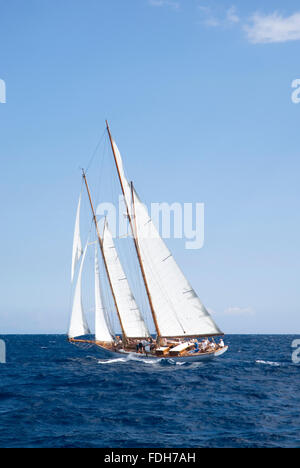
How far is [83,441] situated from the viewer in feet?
63.5

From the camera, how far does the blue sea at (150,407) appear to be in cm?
1984

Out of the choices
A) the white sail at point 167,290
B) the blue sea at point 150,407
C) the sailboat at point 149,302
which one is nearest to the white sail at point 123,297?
the sailboat at point 149,302

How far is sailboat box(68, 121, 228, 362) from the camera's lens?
4425 centimetres

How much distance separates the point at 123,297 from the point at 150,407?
23.9 m

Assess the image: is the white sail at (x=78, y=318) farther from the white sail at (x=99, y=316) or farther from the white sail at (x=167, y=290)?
the white sail at (x=167, y=290)

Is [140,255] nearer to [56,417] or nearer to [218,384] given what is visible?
[218,384]

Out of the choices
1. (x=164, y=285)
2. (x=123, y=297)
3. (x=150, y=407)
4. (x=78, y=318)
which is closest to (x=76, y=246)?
(x=123, y=297)

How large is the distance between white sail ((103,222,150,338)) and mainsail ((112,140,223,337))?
3985 mm

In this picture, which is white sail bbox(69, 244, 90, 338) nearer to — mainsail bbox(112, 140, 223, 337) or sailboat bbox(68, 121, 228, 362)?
sailboat bbox(68, 121, 228, 362)

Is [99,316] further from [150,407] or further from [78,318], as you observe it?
[150,407]

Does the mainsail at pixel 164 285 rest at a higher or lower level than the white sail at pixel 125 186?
lower

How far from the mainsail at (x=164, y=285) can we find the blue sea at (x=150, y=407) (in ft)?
12.3

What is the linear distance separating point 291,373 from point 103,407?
22.0 meters

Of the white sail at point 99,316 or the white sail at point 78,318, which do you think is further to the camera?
the white sail at point 99,316
